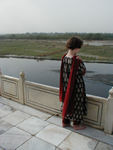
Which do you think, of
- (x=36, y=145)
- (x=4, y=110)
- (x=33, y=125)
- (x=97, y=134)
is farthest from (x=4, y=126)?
(x=97, y=134)

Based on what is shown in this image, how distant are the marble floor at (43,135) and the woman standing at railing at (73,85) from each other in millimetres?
228

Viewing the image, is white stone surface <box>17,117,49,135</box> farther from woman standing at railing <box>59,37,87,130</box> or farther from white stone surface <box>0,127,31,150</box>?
woman standing at railing <box>59,37,87,130</box>

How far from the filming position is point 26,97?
3322 millimetres

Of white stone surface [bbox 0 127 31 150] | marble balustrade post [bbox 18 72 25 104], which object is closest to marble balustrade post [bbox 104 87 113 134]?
white stone surface [bbox 0 127 31 150]

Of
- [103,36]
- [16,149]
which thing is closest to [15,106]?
[16,149]

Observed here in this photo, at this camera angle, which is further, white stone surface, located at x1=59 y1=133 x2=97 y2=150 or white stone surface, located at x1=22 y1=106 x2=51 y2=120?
white stone surface, located at x1=22 y1=106 x2=51 y2=120

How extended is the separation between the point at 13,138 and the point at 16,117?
0.67 metres

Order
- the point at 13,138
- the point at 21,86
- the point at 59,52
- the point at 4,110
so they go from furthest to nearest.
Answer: the point at 59,52 → the point at 21,86 → the point at 4,110 → the point at 13,138

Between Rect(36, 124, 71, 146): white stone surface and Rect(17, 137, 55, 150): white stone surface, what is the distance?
80mm

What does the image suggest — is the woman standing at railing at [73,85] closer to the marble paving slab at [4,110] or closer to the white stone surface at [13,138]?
the white stone surface at [13,138]

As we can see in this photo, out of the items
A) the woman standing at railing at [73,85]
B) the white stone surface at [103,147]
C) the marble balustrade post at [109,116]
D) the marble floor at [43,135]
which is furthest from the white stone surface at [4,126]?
the marble balustrade post at [109,116]

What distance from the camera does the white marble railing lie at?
231cm

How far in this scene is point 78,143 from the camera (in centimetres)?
214

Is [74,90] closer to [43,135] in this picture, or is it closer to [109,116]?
[109,116]
